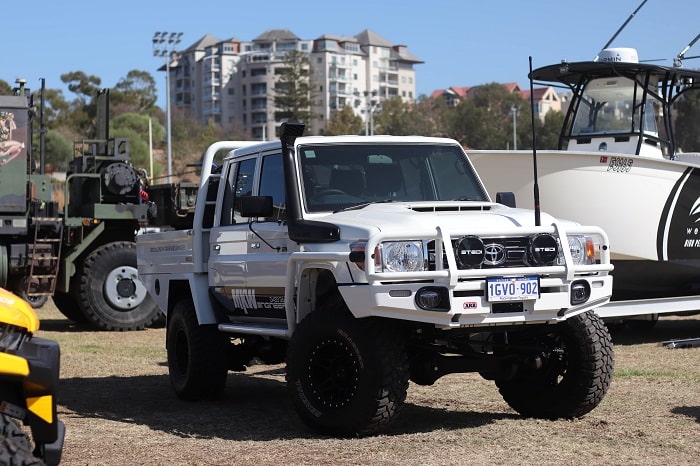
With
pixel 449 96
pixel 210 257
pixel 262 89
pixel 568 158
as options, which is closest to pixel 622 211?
pixel 568 158

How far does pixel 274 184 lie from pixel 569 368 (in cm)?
247

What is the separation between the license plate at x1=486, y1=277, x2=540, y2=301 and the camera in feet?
23.4

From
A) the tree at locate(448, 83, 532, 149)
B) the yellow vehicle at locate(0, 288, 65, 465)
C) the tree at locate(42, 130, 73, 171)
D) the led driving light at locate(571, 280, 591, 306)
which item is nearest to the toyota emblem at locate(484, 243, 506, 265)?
the led driving light at locate(571, 280, 591, 306)

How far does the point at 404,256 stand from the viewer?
281 inches

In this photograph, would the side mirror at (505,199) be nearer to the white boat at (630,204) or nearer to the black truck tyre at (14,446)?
the white boat at (630,204)

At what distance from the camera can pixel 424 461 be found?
6715mm

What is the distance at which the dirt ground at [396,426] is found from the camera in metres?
6.93

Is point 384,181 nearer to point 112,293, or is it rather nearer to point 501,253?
point 501,253

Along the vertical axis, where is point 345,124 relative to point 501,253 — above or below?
above

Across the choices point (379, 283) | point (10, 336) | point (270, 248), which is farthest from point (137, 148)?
point (10, 336)

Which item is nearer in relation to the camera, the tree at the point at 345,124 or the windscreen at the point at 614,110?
the windscreen at the point at 614,110

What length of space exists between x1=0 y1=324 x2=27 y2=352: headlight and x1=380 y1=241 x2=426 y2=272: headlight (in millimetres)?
2863

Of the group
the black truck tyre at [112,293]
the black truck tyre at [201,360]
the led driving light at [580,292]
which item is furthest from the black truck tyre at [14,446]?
the black truck tyre at [112,293]

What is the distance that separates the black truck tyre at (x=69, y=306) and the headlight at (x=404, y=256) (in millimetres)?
10634
